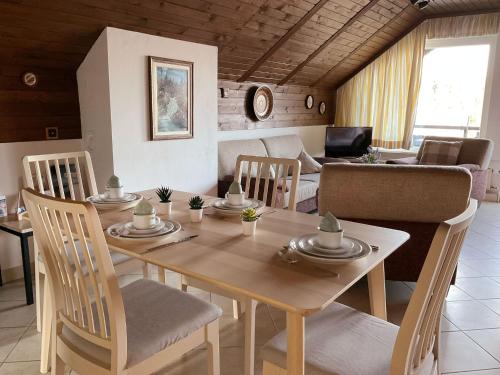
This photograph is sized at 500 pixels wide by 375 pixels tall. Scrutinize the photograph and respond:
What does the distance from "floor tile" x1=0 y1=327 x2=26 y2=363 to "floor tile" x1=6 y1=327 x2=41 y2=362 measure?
2 centimetres

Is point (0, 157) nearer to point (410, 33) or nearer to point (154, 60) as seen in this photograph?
point (154, 60)

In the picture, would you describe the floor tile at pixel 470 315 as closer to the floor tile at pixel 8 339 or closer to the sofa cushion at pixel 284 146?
the floor tile at pixel 8 339

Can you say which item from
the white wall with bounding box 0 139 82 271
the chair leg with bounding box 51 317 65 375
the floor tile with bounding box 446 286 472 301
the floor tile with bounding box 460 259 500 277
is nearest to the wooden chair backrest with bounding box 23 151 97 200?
the white wall with bounding box 0 139 82 271

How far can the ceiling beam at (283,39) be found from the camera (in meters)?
4.07

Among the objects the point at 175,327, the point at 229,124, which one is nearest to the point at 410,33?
the point at 229,124

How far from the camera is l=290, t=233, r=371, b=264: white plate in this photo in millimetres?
1288

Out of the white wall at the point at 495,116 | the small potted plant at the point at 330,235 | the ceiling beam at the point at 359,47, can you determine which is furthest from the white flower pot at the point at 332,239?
the white wall at the point at 495,116

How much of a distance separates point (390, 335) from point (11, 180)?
2.60m

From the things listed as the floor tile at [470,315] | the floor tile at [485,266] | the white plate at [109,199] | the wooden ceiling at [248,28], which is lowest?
the floor tile at [470,315]

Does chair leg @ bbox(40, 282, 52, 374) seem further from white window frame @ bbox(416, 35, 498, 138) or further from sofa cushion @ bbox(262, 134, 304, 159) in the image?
white window frame @ bbox(416, 35, 498, 138)

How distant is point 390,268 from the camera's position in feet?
8.58

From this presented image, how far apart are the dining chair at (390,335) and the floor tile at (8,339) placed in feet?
4.87

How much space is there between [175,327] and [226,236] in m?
0.37

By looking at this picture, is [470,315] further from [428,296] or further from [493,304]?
[428,296]
